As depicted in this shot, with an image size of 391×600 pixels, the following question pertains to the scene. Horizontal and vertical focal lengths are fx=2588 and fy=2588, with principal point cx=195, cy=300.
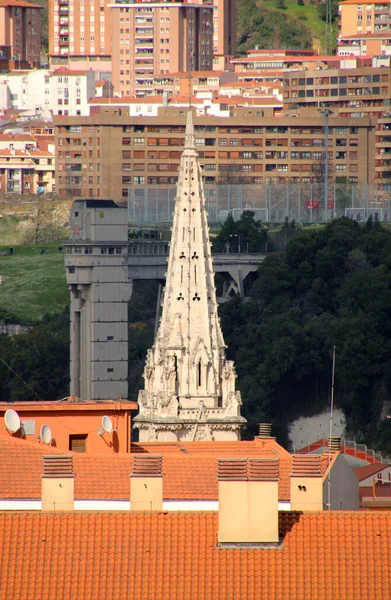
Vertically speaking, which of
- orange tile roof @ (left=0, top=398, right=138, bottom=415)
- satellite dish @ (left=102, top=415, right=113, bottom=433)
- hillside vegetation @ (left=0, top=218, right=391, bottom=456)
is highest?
hillside vegetation @ (left=0, top=218, right=391, bottom=456)

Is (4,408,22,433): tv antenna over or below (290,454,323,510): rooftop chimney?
over

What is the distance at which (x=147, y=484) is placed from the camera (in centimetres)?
3978

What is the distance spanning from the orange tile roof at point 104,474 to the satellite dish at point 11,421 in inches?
52.4

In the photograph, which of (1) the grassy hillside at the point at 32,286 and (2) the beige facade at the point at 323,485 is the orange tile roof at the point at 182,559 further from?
(1) the grassy hillside at the point at 32,286

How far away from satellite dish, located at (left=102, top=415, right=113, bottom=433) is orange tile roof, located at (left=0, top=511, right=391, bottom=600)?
19.1 m

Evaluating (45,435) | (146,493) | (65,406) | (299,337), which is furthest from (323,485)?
(299,337)

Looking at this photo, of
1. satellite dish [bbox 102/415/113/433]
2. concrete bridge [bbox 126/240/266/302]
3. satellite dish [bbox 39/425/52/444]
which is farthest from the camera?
concrete bridge [bbox 126/240/266/302]

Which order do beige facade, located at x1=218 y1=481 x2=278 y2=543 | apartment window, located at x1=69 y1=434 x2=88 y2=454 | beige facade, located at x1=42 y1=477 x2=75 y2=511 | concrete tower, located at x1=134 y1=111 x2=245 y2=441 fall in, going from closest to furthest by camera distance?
1. beige facade, located at x1=218 y1=481 x2=278 y2=543
2. beige facade, located at x1=42 y1=477 x2=75 y2=511
3. apartment window, located at x1=69 y1=434 x2=88 y2=454
4. concrete tower, located at x1=134 y1=111 x2=245 y2=441

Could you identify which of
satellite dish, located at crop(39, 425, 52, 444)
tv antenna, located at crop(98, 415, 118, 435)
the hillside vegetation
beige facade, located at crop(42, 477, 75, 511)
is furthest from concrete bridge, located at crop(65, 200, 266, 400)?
beige facade, located at crop(42, 477, 75, 511)

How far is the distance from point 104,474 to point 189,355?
28.7 metres

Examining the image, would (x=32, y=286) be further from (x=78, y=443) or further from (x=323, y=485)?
(x=323, y=485)

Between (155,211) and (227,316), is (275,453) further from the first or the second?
(155,211)

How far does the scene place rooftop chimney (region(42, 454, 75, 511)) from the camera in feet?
124

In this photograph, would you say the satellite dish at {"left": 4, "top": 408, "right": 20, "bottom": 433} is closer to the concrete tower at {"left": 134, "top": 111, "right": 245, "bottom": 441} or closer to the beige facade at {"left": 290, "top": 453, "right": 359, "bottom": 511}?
the beige facade at {"left": 290, "top": 453, "right": 359, "bottom": 511}
